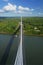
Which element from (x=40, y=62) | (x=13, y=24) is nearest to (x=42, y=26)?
(x=13, y=24)

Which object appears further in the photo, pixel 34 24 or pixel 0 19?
pixel 34 24

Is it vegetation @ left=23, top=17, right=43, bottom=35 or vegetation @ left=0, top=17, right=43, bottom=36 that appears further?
vegetation @ left=23, top=17, right=43, bottom=35

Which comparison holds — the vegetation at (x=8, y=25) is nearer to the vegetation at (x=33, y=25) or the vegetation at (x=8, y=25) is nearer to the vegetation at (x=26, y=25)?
the vegetation at (x=26, y=25)

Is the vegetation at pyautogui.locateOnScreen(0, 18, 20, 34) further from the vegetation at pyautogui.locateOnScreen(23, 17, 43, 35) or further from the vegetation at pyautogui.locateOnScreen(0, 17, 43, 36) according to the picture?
the vegetation at pyautogui.locateOnScreen(23, 17, 43, 35)

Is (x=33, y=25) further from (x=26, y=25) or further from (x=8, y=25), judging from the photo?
(x=8, y=25)

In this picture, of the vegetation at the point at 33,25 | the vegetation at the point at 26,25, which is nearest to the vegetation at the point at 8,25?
the vegetation at the point at 26,25

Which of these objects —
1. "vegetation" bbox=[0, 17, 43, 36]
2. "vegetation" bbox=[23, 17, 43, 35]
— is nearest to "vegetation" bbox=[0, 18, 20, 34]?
"vegetation" bbox=[0, 17, 43, 36]

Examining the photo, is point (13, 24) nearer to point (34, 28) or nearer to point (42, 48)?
point (34, 28)

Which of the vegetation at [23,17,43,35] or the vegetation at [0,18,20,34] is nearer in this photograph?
the vegetation at [0,18,20,34]
